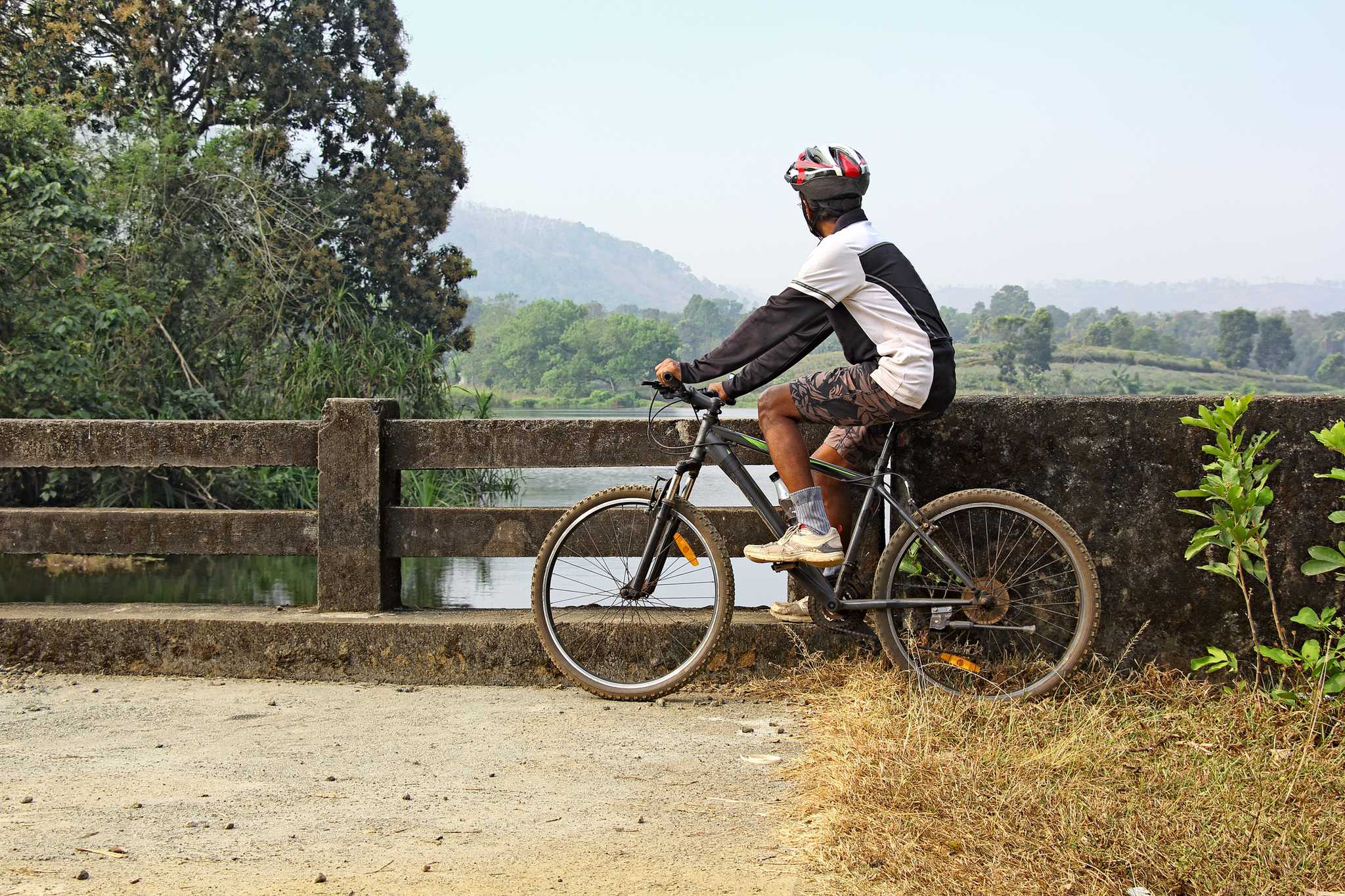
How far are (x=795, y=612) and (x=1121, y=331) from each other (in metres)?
92.2

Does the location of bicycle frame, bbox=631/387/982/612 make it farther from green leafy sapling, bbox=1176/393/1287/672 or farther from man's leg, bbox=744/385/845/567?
green leafy sapling, bbox=1176/393/1287/672

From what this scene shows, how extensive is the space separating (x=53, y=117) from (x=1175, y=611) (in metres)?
14.3

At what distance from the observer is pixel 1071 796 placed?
3320mm

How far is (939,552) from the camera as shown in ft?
15.3

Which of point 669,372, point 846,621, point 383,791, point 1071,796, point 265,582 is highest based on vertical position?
point 669,372

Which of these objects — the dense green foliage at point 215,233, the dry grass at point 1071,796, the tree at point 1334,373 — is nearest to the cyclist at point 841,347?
the dry grass at point 1071,796

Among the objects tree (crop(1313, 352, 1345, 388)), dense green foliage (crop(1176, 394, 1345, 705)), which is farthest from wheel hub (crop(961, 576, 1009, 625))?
tree (crop(1313, 352, 1345, 388))

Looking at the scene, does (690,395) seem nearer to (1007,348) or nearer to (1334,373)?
(1007,348)

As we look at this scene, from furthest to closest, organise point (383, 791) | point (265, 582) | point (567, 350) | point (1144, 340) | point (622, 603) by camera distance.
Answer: point (1144, 340) < point (567, 350) < point (265, 582) < point (622, 603) < point (383, 791)

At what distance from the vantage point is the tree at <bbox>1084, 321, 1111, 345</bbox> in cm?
8956

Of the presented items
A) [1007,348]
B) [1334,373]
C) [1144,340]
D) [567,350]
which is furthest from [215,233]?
[1334,373]

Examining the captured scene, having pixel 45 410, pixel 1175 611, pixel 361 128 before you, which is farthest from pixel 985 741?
pixel 361 128

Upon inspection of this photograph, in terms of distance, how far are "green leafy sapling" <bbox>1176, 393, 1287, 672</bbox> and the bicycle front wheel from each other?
73.7 inches

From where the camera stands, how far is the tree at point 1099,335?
294ft
